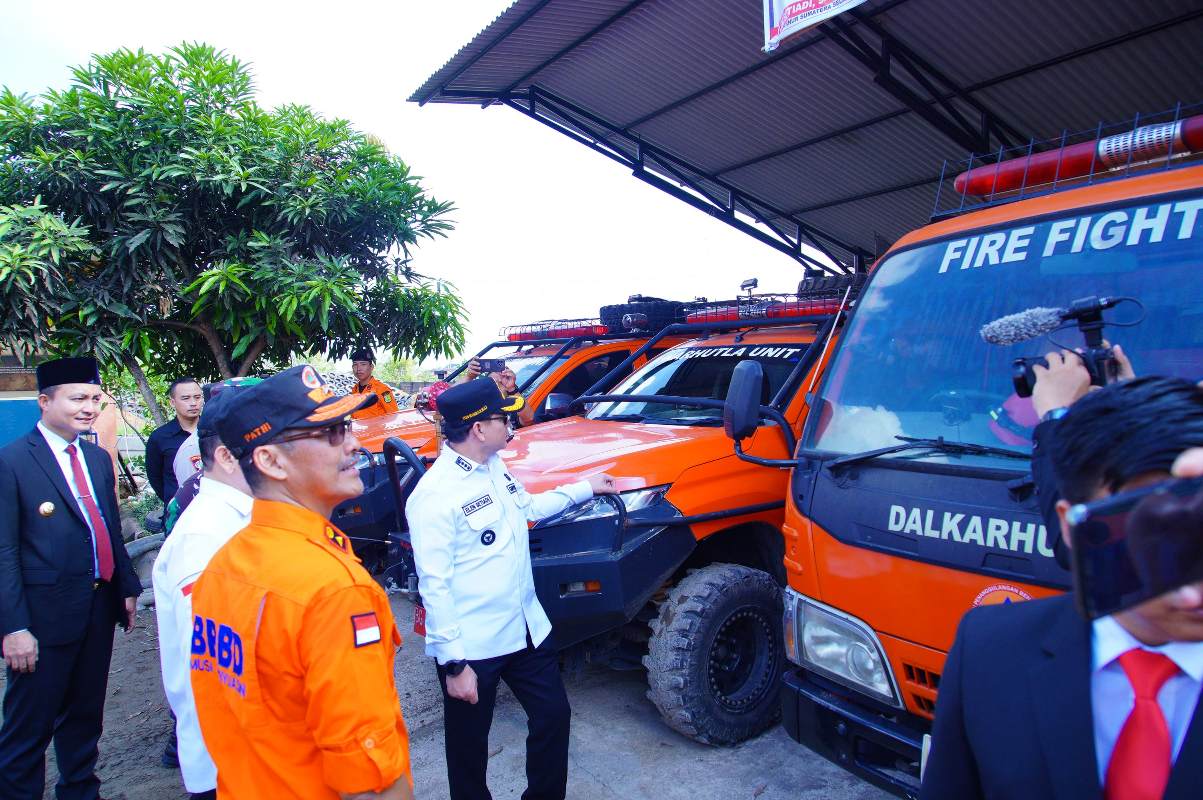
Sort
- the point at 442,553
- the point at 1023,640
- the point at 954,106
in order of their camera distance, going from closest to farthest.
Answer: the point at 1023,640
the point at 442,553
the point at 954,106

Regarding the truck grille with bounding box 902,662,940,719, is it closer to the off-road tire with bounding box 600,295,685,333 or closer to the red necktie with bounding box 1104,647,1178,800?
the red necktie with bounding box 1104,647,1178,800

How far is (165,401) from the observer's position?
9477 mm

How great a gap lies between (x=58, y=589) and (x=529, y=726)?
2.12 meters

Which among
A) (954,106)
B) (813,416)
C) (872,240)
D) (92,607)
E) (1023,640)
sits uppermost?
(954,106)

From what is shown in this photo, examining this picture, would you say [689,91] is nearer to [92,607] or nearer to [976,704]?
[92,607]

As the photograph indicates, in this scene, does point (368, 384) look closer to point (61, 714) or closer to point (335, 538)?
point (61, 714)

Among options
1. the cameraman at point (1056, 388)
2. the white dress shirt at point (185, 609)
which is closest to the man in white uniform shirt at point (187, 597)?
the white dress shirt at point (185, 609)

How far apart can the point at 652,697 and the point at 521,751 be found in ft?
2.54

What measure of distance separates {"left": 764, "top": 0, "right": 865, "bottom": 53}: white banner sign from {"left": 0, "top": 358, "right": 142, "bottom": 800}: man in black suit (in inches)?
219

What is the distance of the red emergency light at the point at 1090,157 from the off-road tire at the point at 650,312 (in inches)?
150

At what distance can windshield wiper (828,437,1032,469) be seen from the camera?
7.40ft

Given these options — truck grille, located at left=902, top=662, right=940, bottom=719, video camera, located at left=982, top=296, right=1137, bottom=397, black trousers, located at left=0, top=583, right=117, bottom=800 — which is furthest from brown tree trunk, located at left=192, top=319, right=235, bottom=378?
video camera, located at left=982, top=296, right=1137, bottom=397

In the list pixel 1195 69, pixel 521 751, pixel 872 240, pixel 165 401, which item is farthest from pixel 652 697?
pixel 872 240

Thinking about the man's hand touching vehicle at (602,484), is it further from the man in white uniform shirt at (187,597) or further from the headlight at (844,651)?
the man in white uniform shirt at (187,597)
